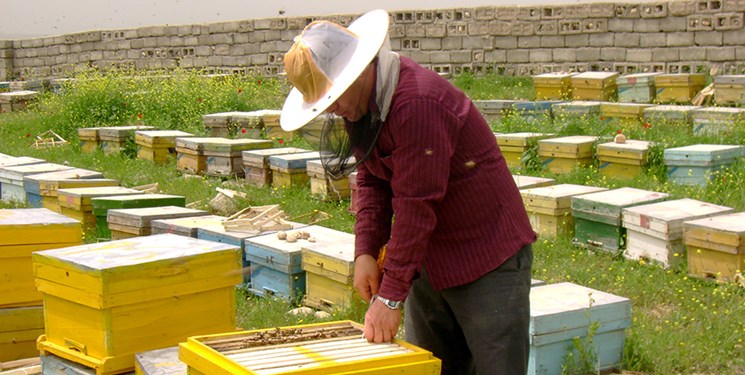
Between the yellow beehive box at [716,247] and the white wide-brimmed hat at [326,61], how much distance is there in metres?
3.36

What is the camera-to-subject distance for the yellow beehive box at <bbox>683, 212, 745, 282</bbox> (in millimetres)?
5152

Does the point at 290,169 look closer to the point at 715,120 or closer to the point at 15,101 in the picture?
the point at 715,120

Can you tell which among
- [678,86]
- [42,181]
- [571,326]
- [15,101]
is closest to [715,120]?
[678,86]

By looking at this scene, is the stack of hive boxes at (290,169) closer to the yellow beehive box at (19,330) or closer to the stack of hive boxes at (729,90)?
the yellow beehive box at (19,330)

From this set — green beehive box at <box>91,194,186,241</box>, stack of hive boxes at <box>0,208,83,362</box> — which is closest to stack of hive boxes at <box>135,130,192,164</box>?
green beehive box at <box>91,194,186,241</box>

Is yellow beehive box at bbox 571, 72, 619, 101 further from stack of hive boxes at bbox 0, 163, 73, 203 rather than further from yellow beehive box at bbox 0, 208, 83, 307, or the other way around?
yellow beehive box at bbox 0, 208, 83, 307

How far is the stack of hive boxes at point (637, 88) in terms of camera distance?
11609mm

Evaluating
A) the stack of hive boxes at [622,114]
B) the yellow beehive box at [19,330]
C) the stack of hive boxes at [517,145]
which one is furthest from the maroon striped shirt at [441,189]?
the stack of hive boxes at [622,114]

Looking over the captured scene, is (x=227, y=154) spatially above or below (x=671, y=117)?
below

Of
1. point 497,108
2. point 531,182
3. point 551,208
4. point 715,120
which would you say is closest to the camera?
point 551,208

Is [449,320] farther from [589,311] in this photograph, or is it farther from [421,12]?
[421,12]

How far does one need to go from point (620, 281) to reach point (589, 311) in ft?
4.46

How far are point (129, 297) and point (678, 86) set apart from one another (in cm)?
951

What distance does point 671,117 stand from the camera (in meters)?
9.19
